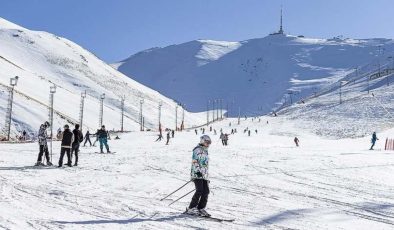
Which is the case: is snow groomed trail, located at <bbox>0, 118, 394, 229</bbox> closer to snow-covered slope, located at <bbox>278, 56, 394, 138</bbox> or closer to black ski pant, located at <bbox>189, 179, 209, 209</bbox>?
black ski pant, located at <bbox>189, 179, 209, 209</bbox>

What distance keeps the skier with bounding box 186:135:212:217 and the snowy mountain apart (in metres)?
59.2

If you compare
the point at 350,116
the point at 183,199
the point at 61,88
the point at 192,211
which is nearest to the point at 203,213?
the point at 192,211

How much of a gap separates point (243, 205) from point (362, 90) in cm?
15185

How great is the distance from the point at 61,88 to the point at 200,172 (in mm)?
124492

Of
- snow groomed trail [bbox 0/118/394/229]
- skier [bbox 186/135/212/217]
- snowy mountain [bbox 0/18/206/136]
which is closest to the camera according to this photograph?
snow groomed trail [bbox 0/118/394/229]

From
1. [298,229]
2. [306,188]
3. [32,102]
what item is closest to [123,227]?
[298,229]

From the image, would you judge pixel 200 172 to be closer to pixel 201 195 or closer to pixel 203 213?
pixel 201 195

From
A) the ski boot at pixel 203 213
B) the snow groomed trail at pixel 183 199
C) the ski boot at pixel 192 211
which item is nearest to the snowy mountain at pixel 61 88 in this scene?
the snow groomed trail at pixel 183 199

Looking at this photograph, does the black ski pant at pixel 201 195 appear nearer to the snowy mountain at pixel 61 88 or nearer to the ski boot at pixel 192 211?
the ski boot at pixel 192 211

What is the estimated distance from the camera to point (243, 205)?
1339cm

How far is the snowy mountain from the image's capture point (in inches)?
3135

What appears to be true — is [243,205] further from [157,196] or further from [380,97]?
[380,97]

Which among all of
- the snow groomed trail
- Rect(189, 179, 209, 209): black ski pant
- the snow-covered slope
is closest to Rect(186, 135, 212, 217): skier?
Rect(189, 179, 209, 209): black ski pant

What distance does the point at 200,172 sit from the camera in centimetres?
1129
